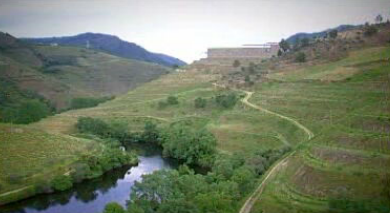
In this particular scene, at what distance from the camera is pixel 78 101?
159 metres

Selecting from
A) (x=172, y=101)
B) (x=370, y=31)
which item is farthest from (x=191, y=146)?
(x=370, y=31)

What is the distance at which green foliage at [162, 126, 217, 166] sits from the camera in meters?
91.0

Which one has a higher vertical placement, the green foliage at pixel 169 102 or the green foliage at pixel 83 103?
the green foliage at pixel 169 102

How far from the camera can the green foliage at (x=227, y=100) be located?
11556cm

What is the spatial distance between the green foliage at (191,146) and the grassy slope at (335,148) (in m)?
17.0

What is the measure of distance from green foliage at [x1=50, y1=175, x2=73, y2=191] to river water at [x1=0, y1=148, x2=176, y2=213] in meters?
0.81

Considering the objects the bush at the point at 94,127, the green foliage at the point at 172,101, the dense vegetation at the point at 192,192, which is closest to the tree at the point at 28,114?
the bush at the point at 94,127

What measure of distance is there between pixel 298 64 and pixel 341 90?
115ft

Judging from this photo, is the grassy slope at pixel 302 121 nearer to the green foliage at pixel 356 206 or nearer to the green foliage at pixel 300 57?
the green foliage at pixel 356 206

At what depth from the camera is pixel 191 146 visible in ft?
306

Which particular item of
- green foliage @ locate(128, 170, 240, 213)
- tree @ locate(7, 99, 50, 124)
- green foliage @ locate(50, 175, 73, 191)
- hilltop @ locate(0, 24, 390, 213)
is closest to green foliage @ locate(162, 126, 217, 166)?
hilltop @ locate(0, 24, 390, 213)

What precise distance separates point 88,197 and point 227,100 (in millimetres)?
50413

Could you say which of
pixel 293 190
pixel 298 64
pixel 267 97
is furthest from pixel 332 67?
pixel 293 190

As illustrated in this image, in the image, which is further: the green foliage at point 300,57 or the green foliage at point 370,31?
the green foliage at point 370,31
